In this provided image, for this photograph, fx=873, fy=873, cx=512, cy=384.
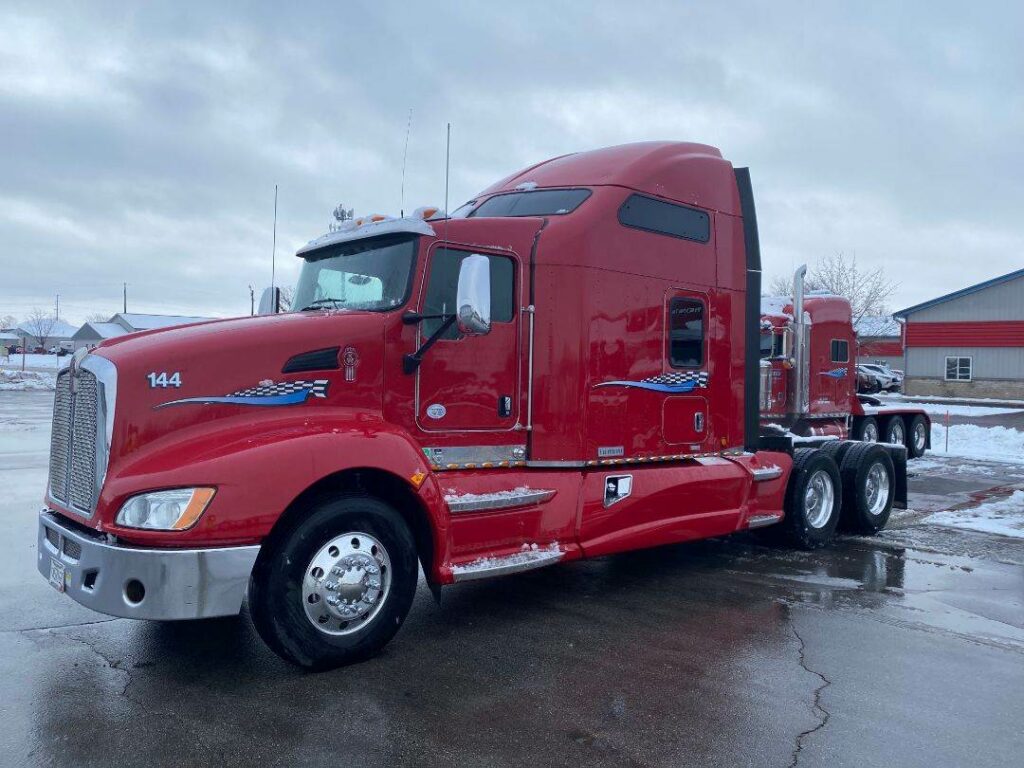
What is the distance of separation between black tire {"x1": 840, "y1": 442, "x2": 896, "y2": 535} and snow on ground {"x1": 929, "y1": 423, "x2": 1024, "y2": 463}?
918cm

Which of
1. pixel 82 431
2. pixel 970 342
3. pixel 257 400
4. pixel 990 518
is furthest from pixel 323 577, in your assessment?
pixel 970 342

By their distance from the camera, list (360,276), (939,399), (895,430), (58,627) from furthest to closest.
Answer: (939,399) → (895,430) → (360,276) → (58,627)

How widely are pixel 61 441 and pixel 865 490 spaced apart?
807 centimetres

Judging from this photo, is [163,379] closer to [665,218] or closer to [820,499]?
[665,218]

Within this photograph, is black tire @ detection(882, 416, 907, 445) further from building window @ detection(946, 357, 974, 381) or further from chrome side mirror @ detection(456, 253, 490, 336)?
building window @ detection(946, 357, 974, 381)

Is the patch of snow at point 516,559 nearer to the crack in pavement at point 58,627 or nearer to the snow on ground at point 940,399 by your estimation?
the crack in pavement at point 58,627

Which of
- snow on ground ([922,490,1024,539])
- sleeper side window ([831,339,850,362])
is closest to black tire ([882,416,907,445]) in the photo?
sleeper side window ([831,339,850,362])

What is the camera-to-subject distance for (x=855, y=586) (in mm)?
7484

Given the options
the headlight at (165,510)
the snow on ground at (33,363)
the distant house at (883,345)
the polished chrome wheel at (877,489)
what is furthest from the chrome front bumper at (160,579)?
the distant house at (883,345)

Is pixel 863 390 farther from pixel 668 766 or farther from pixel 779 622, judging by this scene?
pixel 668 766

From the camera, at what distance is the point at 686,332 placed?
24.4 ft

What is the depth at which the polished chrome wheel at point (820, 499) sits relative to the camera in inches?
362

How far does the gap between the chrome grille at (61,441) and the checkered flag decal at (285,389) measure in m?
1.18

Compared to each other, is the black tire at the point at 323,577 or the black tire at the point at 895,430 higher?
the black tire at the point at 895,430
